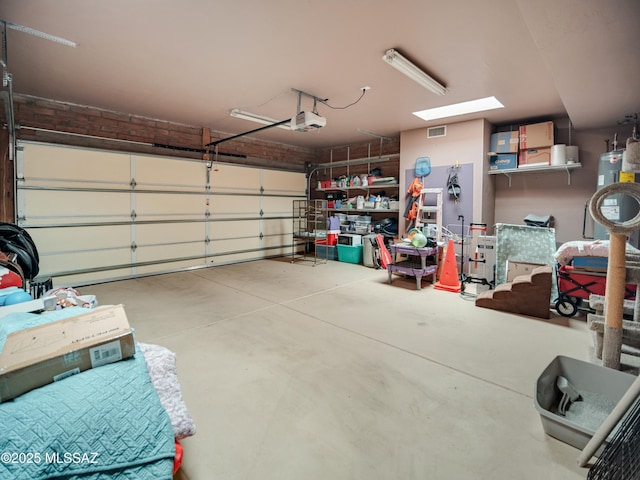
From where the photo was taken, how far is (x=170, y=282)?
5.37 metres

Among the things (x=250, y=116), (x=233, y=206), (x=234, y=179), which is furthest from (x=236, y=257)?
(x=250, y=116)

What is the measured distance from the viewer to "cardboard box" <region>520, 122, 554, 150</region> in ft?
16.3

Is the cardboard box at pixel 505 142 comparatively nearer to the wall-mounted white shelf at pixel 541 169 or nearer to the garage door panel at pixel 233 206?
the wall-mounted white shelf at pixel 541 169

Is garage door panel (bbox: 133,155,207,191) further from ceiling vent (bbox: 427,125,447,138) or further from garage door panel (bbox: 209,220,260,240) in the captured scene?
ceiling vent (bbox: 427,125,447,138)

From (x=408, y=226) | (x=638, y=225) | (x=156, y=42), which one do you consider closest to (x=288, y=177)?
(x=408, y=226)

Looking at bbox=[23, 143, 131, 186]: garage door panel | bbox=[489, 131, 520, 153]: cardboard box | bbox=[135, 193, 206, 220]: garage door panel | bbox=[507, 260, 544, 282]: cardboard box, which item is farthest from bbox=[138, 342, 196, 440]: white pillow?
bbox=[489, 131, 520, 153]: cardboard box

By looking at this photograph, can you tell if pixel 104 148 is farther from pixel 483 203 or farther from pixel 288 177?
pixel 483 203

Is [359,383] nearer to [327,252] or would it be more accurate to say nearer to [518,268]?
[518,268]

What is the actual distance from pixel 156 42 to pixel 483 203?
17.6 feet

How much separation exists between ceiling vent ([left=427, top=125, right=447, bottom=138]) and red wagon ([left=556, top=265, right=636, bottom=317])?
324 cm

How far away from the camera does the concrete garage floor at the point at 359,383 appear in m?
1.61

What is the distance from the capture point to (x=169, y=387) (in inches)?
50.5

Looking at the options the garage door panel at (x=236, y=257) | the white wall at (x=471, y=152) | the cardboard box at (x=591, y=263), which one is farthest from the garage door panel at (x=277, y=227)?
the cardboard box at (x=591, y=263)

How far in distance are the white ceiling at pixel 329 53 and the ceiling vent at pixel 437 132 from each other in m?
0.99
